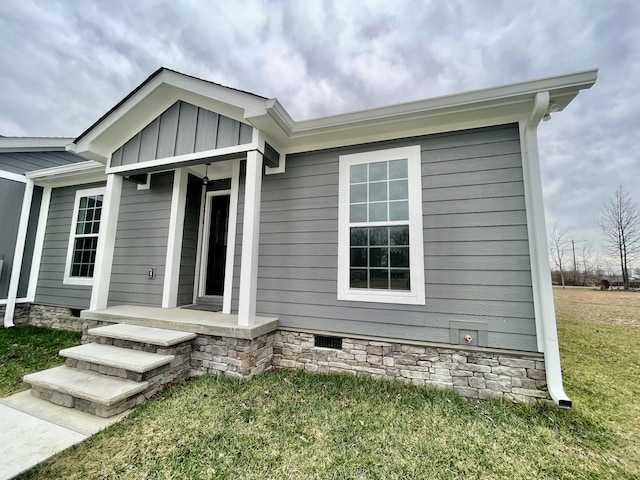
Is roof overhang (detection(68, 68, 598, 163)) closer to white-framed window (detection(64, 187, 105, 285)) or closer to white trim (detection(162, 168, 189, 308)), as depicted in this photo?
white trim (detection(162, 168, 189, 308))

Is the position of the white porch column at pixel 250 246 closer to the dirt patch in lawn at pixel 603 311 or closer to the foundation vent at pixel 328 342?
the foundation vent at pixel 328 342

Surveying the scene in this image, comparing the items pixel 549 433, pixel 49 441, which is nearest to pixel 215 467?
pixel 49 441

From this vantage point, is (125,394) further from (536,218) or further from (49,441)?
(536,218)

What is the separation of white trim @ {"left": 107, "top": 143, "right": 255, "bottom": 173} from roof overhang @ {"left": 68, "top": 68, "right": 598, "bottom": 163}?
344mm

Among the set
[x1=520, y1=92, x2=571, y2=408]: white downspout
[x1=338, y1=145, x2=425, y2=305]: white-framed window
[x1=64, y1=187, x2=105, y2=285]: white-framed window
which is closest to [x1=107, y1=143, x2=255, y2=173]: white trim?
[x1=338, y1=145, x2=425, y2=305]: white-framed window

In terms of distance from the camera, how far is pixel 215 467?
1.76 m

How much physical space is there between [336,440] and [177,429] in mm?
1327

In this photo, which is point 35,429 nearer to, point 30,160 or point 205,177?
→ point 205,177

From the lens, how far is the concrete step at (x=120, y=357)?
2.64 m

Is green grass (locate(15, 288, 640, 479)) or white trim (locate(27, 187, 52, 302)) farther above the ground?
white trim (locate(27, 187, 52, 302))

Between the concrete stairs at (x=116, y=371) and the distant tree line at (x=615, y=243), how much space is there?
769 inches

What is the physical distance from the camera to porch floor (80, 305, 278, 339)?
3.09m

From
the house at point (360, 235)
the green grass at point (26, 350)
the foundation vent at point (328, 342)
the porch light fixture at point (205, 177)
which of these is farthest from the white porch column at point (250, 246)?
the green grass at point (26, 350)

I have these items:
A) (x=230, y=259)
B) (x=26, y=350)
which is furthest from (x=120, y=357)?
(x=26, y=350)
